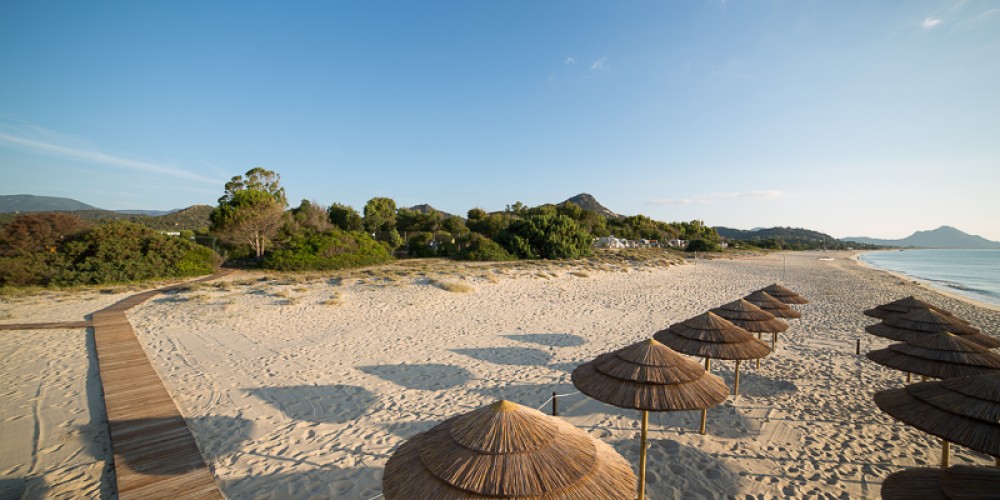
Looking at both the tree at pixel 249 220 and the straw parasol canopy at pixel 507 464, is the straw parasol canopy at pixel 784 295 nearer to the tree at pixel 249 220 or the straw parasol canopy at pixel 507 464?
the straw parasol canopy at pixel 507 464

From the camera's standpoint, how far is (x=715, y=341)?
20.2ft

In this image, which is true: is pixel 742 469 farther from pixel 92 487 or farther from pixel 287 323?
pixel 287 323

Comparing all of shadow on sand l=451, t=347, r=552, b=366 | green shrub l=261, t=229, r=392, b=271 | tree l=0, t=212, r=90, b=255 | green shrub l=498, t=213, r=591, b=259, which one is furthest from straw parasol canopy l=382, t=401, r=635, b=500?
green shrub l=498, t=213, r=591, b=259

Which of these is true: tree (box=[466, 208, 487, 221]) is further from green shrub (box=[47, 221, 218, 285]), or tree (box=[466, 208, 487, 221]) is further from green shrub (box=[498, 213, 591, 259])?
green shrub (box=[47, 221, 218, 285])

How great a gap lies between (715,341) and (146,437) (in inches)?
347

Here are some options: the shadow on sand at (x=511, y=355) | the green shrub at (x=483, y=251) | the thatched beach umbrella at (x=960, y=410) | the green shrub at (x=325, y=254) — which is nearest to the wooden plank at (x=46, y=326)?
the green shrub at (x=325, y=254)

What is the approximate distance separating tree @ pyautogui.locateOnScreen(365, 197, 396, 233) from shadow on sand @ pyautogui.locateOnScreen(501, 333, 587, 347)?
34.3 metres

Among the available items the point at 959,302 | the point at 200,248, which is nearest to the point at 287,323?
the point at 200,248

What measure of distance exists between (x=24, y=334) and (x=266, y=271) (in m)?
11.7

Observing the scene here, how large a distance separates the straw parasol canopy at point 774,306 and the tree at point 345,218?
127ft

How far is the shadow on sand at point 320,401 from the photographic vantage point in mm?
6620

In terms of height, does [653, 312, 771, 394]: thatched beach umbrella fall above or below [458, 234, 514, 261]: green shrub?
below

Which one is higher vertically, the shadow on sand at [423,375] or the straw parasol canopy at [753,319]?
the straw parasol canopy at [753,319]

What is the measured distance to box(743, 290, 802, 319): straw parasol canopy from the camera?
938cm
